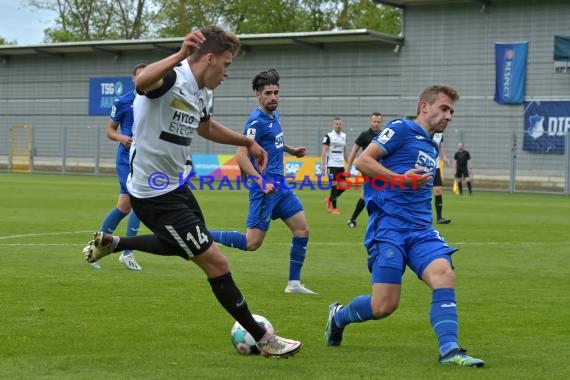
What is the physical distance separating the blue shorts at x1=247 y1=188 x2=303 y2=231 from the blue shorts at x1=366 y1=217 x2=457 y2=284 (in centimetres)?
364

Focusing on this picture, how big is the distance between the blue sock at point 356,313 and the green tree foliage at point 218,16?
194 feet

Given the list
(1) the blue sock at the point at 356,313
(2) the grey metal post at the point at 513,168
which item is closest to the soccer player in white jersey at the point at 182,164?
(1) the blue sock at the point at 356,313

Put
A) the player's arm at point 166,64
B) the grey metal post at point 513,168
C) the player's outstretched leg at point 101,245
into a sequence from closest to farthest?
1. the player's arm at point 166,64
2. the player's outstretched leg at point 101,245
3. the grey metal post at point 513,168

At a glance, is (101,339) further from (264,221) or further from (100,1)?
(100,1)

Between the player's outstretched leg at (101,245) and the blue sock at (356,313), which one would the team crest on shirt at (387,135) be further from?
the player's outstretched leg at (101,245)

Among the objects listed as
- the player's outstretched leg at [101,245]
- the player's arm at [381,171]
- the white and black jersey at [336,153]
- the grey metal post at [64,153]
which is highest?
the player's arm at [381,171]

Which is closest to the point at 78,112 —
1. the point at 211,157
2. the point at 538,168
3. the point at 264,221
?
the point at 211,157

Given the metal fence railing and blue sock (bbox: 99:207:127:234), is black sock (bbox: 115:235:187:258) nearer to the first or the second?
blue sock (bbox: 99:207:127:234)

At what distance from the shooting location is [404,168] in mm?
7145

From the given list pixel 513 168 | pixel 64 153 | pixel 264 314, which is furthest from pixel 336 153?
pixel 64 153

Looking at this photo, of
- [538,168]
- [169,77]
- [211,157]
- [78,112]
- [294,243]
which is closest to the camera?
[169,77]

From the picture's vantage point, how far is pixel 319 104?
156ft

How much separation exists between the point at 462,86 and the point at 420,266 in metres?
37.1

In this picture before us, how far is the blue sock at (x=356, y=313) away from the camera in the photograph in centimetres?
697
